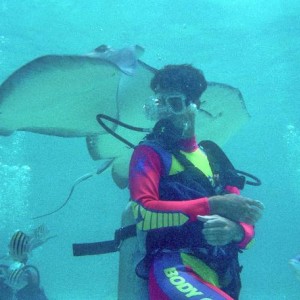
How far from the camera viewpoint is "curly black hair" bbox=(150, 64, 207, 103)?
378 centimetres

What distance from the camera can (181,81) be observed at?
12.5 ft

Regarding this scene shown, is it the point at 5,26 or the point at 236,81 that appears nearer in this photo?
the point at 5,26

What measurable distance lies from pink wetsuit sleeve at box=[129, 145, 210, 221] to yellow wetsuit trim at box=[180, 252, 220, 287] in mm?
314

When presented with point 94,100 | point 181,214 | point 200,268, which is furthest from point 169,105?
point 200,268

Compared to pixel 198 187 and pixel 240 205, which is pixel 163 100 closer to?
pixel 198 187

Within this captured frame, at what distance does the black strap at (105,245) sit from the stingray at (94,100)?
1.51 meters

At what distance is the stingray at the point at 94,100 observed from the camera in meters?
3.88

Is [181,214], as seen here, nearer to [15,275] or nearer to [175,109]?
[175,109]

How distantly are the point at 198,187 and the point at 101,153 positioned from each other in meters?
2.86

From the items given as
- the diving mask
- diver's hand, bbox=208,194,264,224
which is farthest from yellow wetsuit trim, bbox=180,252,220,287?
the diving mask

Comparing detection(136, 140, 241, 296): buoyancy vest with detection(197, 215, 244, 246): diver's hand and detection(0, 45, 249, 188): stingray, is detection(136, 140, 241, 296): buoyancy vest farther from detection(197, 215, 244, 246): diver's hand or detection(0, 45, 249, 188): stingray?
detection(0, 45, 249, 188): stingray

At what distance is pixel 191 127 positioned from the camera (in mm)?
3783

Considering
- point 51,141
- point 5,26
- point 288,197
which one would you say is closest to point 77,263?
point 51,141

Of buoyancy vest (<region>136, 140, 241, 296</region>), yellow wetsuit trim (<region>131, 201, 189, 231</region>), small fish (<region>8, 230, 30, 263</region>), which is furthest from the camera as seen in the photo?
small fish (<region>8, 230, 30, 263</region>)
